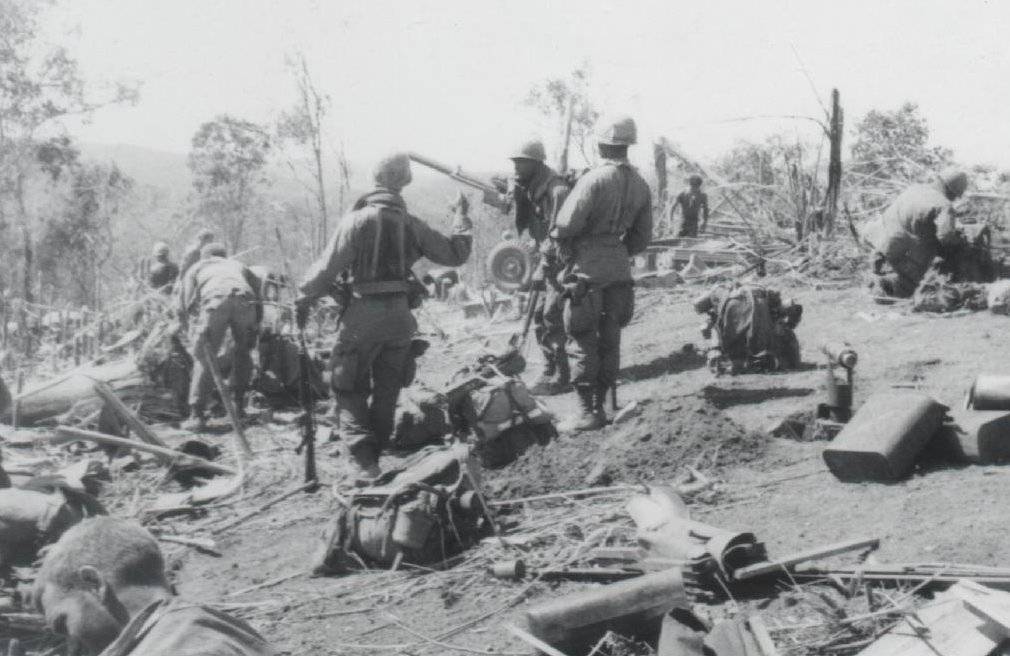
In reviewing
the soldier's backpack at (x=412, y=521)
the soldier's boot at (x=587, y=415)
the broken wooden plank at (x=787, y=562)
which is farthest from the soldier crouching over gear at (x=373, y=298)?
the broken wooden plank at (x=787, y=562)

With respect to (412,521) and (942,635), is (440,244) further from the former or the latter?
(942,635)

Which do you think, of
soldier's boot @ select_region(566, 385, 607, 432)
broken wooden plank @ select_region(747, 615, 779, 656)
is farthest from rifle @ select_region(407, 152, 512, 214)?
broken wooden plank @ select_region(747, 615, 779, 656)

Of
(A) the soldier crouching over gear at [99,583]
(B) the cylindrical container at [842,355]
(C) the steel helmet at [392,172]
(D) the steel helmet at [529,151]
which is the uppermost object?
(D) the steel helmet at [529,151]

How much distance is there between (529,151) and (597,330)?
2032 millimetres

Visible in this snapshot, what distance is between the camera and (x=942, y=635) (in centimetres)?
333

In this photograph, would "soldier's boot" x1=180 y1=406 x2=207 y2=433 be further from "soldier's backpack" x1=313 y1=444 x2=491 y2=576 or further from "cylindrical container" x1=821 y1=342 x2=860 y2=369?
"cylindrical container" x1=821 y1=342 x2=860 y2=369

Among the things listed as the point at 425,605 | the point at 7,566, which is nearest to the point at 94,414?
the point at 7,566

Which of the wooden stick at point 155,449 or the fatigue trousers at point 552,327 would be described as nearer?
the wooden stick at point 155,449

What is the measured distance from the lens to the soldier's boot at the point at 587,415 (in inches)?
275

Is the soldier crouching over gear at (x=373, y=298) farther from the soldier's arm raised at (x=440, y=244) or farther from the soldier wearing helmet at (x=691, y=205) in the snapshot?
the soldier wearing helmet at (x=691, y=205)

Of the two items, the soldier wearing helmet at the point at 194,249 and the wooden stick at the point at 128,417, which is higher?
the soldier wearing helmet at the point at 194,249

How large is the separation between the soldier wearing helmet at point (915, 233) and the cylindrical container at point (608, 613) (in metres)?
7.70

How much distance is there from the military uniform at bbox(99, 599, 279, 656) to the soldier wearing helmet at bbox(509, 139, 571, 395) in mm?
6205

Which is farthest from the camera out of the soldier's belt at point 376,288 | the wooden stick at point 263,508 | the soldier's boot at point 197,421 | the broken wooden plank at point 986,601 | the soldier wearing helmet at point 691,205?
the soldier wearing helmet at point 691,205
